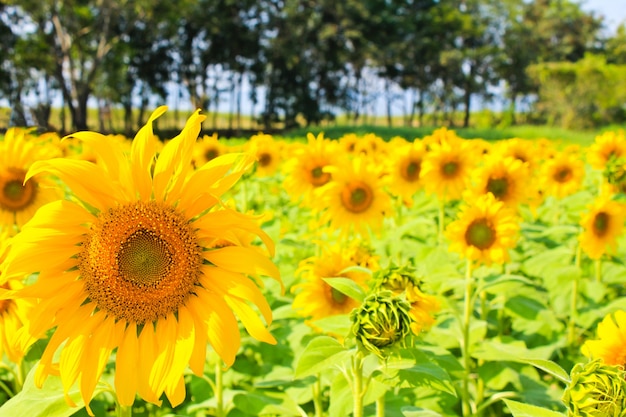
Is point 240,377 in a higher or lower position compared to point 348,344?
lower

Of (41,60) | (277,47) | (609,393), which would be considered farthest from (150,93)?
(609,393)

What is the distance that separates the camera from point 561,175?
4531 millimetres

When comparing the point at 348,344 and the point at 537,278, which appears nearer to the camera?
the point at 348,344

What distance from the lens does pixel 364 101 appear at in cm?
5297

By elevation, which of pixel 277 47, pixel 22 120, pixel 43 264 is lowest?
pixel 43 264

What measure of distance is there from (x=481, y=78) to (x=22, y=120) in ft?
174

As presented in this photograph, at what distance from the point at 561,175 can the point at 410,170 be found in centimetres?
139

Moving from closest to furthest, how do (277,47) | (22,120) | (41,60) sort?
(22,120) → (41,60) → (277,47)

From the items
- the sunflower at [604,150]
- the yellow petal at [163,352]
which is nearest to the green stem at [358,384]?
the yellow petal at [163,352]

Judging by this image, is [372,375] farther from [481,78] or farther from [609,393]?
[481,78]

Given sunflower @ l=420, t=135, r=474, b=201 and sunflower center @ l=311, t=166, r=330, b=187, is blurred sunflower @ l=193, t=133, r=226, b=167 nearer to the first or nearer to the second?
sunflower center @ l=311, t=166, r=330, b=187

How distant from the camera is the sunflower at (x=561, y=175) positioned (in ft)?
14.8

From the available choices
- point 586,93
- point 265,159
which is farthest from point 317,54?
point 265,159

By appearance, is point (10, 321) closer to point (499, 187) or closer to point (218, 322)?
point (218, 322)
